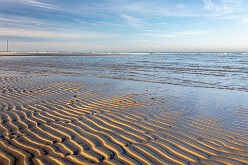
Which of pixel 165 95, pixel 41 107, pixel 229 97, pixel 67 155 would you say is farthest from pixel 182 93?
pixel 67 155

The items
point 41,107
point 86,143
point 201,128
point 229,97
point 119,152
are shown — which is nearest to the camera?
point 119,152

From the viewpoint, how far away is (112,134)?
16.8 feet

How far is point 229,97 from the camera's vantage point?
909cm

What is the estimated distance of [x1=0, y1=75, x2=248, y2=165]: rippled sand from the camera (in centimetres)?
401

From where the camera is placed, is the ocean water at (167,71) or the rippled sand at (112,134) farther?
the ocean water at (167,71)

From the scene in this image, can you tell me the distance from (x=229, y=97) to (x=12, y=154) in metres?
7.79

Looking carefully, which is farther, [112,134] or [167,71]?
[167,71]

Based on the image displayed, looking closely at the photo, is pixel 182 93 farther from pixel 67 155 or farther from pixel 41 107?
pixel 67 155

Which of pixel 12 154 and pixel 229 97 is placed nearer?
pixel 12 154

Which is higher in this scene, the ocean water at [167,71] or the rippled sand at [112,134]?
the ocean water at [167,71]

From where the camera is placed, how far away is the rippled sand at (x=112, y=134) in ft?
13.1

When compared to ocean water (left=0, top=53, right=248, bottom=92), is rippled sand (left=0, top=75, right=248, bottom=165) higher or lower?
lower

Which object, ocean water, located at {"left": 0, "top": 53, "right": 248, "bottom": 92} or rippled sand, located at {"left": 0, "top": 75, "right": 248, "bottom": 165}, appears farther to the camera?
ocean water, located at {"left": 0, "top": 53, "right": 248, "bottom": 92}

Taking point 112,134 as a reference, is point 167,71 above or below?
above
